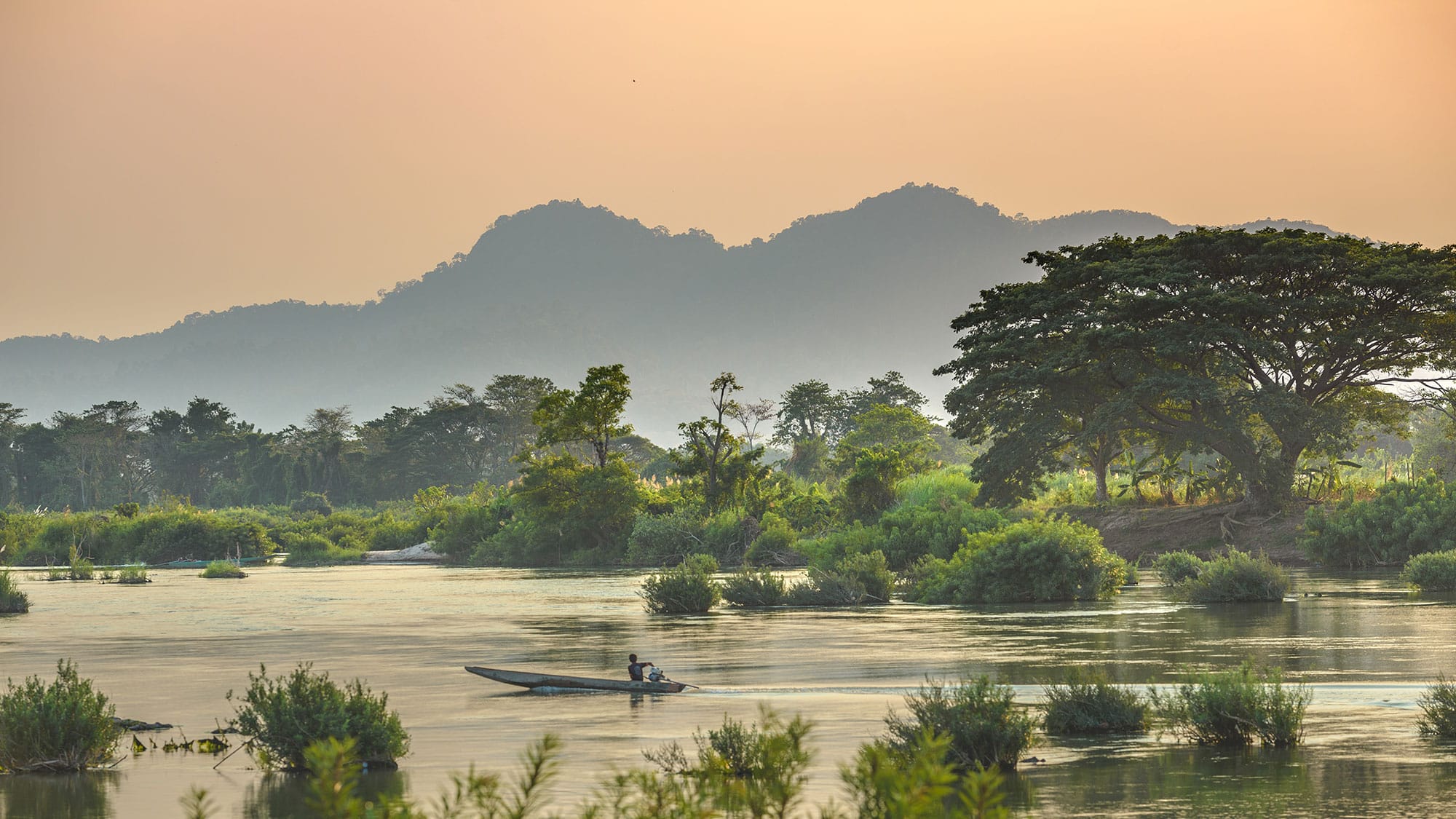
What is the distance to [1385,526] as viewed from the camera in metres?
42.9

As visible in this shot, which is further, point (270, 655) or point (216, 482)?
point (216, 482)

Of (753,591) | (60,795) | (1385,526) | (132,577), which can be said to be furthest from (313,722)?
(132,577)

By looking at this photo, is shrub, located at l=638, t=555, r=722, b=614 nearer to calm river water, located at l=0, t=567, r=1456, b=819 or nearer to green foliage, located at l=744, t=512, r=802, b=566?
calm river water, located at l=0, t=567, r=1456, b=819

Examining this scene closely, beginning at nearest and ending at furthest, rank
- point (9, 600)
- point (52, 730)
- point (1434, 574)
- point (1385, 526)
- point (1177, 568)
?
point (52, 730) < point (1434, 574) < point (1177, 568) < point (9, 600) < point (1385, 526)

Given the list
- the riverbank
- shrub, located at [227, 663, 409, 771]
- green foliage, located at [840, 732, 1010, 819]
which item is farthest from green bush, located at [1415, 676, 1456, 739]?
the riverbank

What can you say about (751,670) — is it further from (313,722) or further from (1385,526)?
(1385,526)

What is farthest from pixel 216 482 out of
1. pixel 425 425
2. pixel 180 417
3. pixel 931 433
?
pixel 931 433

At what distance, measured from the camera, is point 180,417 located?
140 m

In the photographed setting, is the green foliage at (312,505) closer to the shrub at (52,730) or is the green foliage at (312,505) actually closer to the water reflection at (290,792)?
the shrub at (52,730)

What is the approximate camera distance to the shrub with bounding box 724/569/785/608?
37625mm

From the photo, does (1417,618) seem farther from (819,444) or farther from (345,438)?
(345,438)

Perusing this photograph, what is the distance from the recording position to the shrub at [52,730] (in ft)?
49.6

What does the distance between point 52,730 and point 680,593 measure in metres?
21.7

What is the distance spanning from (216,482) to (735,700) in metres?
125
